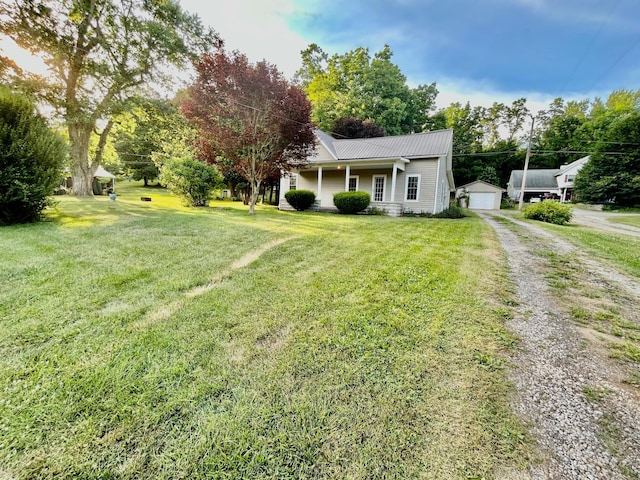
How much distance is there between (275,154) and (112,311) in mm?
10620

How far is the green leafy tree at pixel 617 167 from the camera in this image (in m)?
20.9

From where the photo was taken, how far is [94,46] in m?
15.0

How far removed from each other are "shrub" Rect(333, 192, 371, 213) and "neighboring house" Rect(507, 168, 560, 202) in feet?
108

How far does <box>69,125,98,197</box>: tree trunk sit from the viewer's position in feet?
54.2

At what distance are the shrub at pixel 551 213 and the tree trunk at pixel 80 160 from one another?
26.1 meters

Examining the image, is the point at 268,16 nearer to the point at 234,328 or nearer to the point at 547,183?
the point at 234,328

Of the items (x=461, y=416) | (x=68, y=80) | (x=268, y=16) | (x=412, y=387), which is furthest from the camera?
(x=68, y=80)

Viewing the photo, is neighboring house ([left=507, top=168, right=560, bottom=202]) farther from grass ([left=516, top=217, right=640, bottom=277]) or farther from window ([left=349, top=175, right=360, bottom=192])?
grass ([left=516, top=217, right=640, bottom=277])

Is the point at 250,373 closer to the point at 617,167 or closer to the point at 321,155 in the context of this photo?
the point at 321,155

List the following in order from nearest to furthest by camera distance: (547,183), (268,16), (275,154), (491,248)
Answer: (491,248)
(268,16)
(275,154)
(547,183)

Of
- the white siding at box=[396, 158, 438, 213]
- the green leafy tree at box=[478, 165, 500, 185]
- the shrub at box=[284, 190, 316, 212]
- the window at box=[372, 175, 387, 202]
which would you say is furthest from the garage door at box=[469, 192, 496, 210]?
the shrub at box=[284, 190, 316, 212]

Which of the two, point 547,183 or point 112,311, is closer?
point 112,311

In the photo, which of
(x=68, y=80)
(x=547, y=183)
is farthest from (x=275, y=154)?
(x=547, y=183)

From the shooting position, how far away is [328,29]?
9281mm
